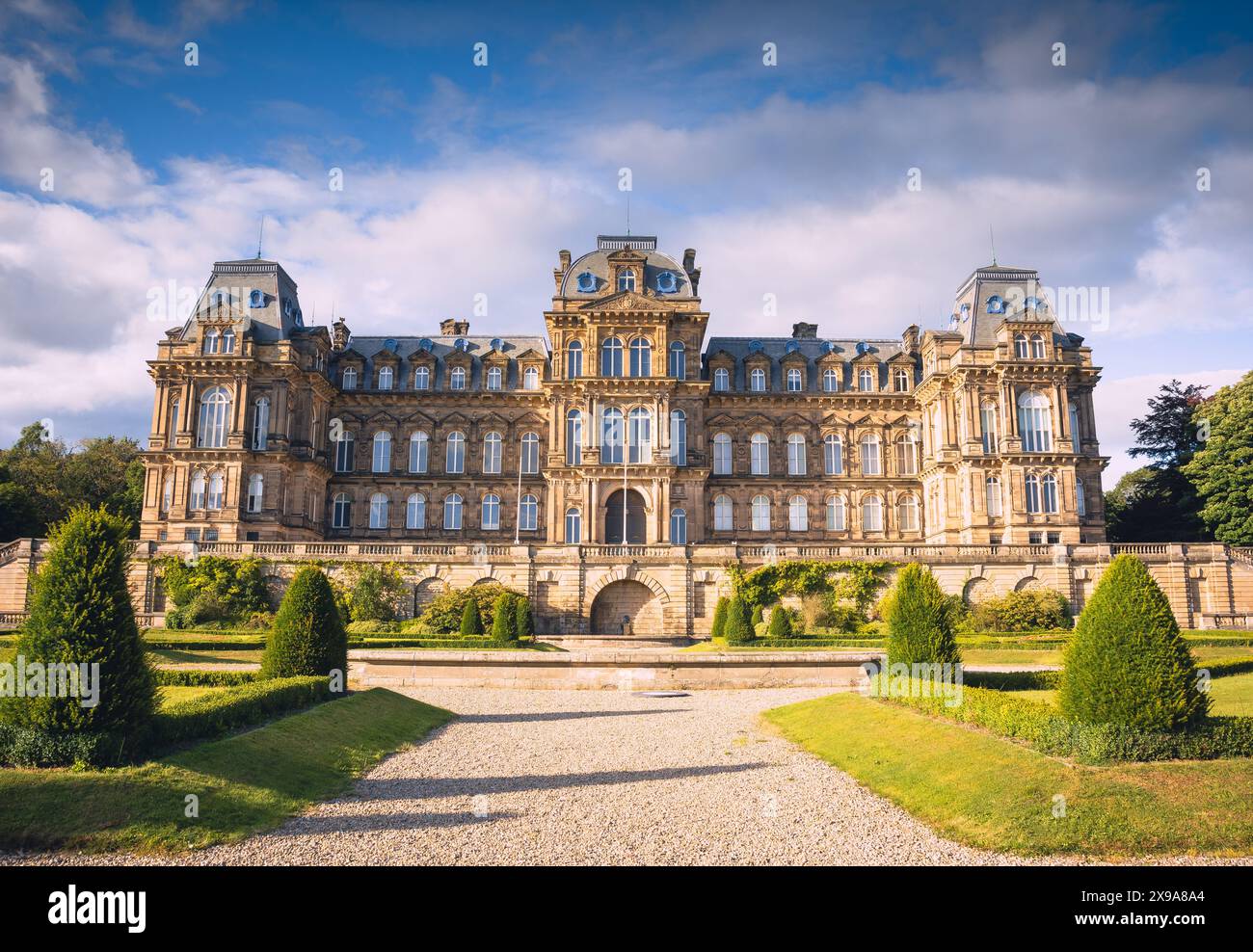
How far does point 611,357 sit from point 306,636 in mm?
38055

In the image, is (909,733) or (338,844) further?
(909,733)

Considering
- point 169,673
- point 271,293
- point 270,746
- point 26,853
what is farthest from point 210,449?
point 26,853

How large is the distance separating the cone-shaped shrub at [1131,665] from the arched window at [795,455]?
48925mm

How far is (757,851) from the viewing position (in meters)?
11.0

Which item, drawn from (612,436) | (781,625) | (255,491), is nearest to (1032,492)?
(781,625)

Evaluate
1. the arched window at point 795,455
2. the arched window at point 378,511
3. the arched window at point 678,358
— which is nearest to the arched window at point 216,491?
the arched window at point 378,511

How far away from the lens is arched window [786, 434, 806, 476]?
208 ft

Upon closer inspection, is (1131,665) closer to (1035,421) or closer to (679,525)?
(679,525)

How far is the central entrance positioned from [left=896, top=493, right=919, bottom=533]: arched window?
19246 mm

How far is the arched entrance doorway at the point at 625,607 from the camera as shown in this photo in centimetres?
4741

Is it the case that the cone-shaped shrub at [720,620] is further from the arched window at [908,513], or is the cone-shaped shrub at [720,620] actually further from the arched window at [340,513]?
the arched window at [340,513]
